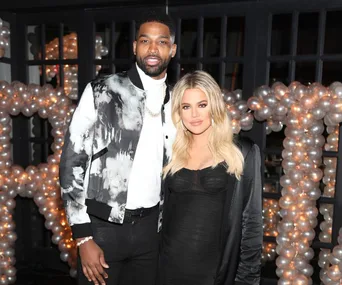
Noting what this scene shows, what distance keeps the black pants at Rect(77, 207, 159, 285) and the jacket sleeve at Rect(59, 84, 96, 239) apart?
112 mm

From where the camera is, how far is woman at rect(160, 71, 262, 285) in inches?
94.7

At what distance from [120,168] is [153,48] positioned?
2.43 ft

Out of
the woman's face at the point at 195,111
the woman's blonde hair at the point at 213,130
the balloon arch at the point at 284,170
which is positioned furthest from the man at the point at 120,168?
the balloon arch at the point at 284,170

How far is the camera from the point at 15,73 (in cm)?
498

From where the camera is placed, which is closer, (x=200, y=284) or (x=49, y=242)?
(x=200, y=284)

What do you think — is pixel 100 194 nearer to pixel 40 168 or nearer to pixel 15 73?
pixel 40 168

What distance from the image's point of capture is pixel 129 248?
8.26 ft

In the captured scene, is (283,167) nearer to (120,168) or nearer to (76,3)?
(120,168)

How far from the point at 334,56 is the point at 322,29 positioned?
0.27 metres

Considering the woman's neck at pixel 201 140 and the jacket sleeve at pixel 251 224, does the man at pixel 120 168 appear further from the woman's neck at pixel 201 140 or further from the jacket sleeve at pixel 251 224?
the jacket sleeve at pixel 251 224

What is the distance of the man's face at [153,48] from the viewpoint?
8.27 feet

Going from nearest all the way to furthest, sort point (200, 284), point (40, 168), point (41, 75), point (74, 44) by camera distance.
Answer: point (200, 284) < point (40, 168) < point (74, 44) < point (41, 75)

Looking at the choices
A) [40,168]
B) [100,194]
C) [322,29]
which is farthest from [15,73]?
[322,29]

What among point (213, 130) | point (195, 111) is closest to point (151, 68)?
point (195, 111)
